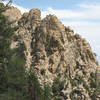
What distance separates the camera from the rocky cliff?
5468 inches

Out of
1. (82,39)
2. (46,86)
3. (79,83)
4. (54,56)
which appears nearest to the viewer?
(46,86)

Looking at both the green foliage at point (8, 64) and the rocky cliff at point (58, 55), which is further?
the rocky cliff at point (58, 55)

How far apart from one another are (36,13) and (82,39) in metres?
22.1

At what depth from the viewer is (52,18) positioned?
155 m

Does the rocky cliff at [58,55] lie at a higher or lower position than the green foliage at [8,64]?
higher

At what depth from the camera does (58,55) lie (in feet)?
497

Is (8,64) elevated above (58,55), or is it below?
below

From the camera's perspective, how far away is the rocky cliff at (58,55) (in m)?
139

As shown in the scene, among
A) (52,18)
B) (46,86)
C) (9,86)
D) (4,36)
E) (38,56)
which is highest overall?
(52,18)

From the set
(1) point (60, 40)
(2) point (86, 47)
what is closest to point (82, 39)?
(2) point (86, 47)

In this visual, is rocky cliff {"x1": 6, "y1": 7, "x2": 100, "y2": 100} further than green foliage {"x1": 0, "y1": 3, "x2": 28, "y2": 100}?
Yes

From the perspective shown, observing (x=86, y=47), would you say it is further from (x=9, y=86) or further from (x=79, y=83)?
(x=9, y=86)

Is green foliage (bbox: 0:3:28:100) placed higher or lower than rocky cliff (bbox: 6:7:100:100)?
lower

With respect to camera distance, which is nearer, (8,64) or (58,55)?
(8,64)
